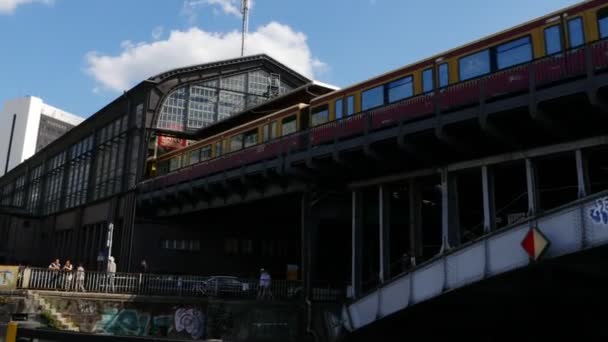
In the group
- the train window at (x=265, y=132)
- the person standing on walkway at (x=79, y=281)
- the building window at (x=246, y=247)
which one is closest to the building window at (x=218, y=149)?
the train window at (x=265, y=132)

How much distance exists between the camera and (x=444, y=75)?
19375 mm

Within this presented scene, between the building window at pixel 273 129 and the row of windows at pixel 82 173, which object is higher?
the row of windows at pixel 82 173

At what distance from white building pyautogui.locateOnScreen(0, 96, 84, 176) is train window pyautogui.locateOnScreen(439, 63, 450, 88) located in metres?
127

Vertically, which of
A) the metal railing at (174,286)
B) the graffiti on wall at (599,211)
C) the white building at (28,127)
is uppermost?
the white building at (28,127)

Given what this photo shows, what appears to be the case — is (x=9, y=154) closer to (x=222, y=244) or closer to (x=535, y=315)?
(x=222, y=244)

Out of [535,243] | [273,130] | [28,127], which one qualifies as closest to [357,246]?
[273,130]

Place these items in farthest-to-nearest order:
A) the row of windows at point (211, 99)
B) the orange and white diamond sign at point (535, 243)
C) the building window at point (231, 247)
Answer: the row of windows at point (211, 99)
the building window at point (231, 247)
the orange and white diamond sign at point (535, 243)

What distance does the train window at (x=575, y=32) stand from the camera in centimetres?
1538

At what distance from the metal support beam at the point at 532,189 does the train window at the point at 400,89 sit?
5.25 m

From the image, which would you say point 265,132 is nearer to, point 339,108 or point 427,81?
point 339,108

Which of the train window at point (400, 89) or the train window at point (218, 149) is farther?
the train window at point (218, 149)

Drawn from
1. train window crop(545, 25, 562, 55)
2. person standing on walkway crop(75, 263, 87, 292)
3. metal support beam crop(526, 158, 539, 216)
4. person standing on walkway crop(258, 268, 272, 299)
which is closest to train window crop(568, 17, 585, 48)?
train window crop(545, 25, 562, 55)

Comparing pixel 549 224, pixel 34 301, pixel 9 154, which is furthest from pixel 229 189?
pixel 9 154

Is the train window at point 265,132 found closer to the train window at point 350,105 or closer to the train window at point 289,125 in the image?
the train window at point 289,125
